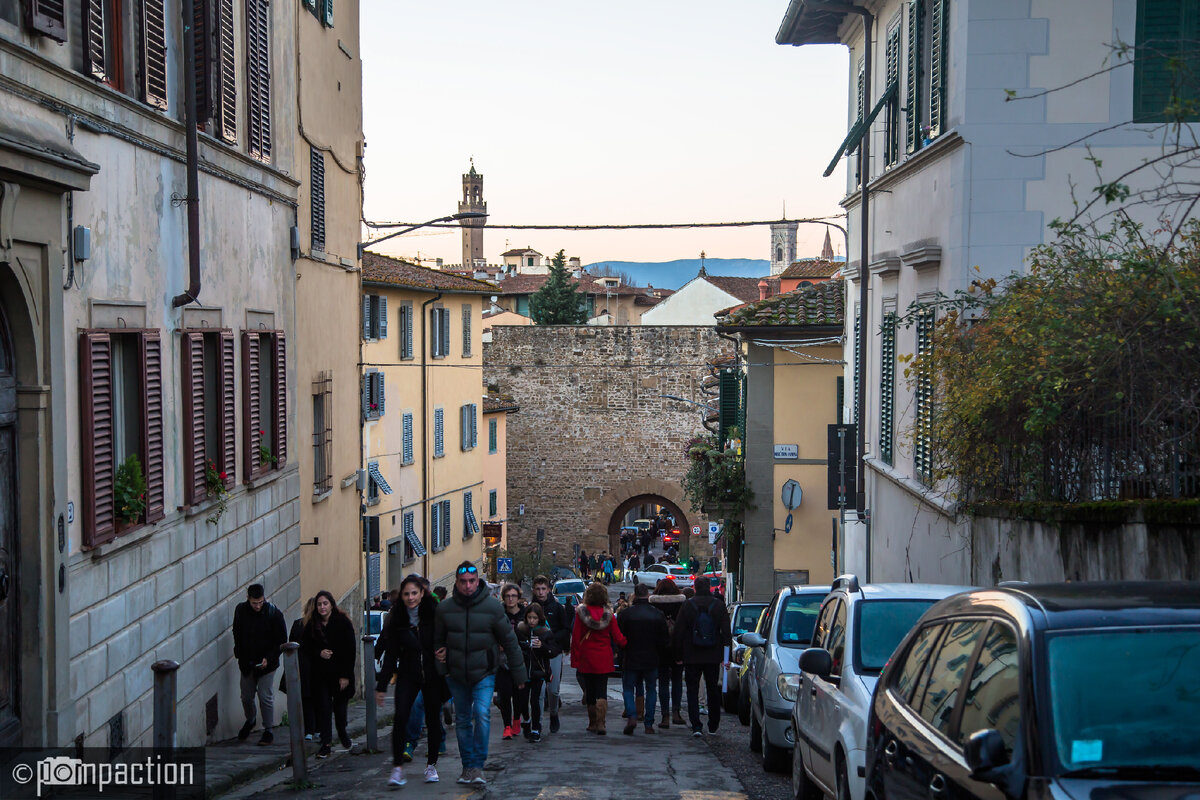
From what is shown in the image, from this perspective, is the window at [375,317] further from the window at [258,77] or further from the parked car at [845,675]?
the parked car at [845,675]

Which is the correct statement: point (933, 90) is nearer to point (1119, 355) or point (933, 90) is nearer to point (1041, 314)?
point (1041, 314)

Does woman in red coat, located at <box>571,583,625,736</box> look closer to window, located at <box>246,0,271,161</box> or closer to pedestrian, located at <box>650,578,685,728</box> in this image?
pedestrian, located at <box>650,578,685,728</box>

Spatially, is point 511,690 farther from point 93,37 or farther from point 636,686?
point 93,37

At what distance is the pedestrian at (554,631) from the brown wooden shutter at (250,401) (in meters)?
3.24

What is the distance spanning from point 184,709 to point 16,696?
3.09 m

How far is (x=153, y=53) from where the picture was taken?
10.1 meters

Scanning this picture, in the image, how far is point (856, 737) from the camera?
6.75m

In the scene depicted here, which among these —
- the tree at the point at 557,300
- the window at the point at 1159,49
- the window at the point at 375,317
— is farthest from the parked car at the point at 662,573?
the tree at the point at 557,300

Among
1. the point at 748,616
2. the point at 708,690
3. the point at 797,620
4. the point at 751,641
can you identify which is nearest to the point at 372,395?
the point at 748,616

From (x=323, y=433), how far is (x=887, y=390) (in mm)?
7628

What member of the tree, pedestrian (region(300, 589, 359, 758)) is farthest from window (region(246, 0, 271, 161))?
the tree

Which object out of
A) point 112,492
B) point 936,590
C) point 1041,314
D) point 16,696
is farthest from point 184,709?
point 1041,314

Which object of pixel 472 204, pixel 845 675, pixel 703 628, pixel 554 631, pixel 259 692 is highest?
pixel 472 204

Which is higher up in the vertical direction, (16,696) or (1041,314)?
(1041,314)
